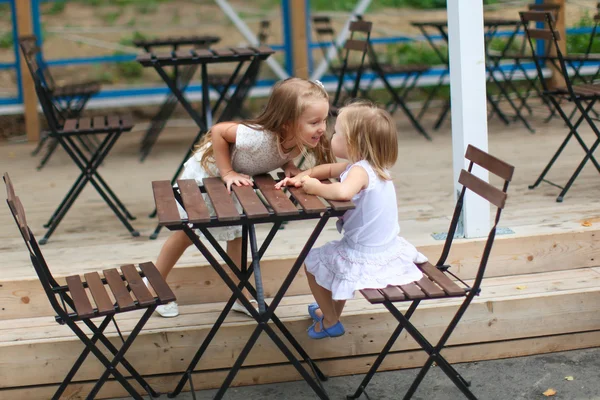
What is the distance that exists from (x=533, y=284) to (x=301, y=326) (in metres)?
1.08

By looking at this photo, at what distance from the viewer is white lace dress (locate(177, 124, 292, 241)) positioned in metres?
3.52

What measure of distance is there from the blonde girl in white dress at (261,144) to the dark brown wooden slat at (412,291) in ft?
2.14

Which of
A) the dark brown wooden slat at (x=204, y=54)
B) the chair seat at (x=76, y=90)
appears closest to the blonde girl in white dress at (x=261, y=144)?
the dark brown wooden slat at (x=204, y=54)

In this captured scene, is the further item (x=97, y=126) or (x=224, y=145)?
(x=97, y=126)

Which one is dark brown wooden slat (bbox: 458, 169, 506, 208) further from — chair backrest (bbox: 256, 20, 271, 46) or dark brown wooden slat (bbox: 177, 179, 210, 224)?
chair backrest (bbox: 256, 20, 271, 46)

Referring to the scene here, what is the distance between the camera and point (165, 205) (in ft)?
10.5

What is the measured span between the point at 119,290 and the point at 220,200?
0.51 m

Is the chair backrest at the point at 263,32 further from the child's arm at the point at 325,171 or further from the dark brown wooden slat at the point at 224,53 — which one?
the child's arm at the point at 325,171

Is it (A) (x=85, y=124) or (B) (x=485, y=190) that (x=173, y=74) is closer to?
(A) (x=85, y=124)

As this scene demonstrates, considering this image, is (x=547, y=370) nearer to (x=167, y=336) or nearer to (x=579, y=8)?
(x=167, y=336)

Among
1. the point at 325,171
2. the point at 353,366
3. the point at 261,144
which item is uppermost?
the point at 261,144

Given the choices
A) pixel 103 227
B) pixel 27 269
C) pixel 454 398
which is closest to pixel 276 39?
pixel 103 227

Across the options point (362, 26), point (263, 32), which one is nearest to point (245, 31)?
point (263, 32)

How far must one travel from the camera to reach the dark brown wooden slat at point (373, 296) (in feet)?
10.2
